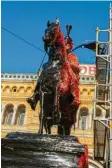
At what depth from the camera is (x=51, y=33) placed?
331 inches

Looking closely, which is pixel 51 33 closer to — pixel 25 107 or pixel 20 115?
pixel 25 107

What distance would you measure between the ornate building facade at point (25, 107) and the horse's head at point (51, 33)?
19.0 meters

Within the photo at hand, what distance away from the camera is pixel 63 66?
880 centimetres

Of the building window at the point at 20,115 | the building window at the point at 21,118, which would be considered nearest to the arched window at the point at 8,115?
the building window at the point at 20,115

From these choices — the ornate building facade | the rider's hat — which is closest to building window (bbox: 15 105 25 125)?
the ornate building facade

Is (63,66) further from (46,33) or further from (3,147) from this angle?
(3,147)

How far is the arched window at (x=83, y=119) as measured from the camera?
2833 centimetres

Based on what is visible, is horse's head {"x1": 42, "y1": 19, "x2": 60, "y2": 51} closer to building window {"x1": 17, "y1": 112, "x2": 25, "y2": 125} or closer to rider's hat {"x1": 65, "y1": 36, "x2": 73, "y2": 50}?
rider's hat {"x1": 65, "y1": 36, "x2": 73, "y2": 50}

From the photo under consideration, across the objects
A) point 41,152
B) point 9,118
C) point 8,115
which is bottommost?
point 9,118

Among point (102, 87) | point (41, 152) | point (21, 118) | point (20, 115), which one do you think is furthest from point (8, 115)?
point (41, 152)

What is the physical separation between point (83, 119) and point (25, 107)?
4.85 meters

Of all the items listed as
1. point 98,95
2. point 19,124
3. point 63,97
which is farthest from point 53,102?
point 19,124

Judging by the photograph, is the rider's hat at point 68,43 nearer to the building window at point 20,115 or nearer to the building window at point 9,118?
the building window at point 20,115

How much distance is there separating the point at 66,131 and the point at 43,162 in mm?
3576
